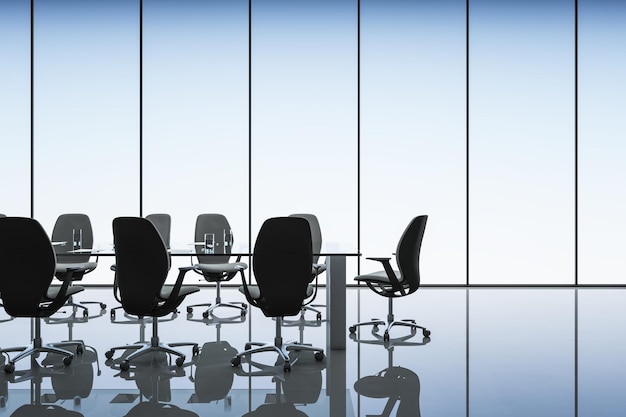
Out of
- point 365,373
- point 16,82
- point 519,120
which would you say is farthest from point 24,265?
point 519,120

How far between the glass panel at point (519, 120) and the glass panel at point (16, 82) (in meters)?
6.49

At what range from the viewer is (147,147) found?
8.20m

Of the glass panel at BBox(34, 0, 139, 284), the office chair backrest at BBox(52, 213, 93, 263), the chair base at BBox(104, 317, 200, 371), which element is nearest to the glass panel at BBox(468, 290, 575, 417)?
the chair base at BBox(104, 317, 200, 371)

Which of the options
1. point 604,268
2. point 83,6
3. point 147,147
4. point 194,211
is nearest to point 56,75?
point 83,6

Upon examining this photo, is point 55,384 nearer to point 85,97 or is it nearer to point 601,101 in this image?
point 85,97

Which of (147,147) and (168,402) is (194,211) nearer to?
(147,147)

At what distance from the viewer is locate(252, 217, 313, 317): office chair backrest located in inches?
157

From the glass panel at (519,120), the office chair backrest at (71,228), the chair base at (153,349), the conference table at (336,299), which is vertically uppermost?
the glass panel at (519,120)

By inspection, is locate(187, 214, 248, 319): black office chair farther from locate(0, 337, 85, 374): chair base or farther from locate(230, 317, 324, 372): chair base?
locate(0, 337, 85, 374): chair base

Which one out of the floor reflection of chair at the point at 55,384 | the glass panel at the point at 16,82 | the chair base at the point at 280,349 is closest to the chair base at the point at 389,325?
the chair base at the point at 280,349

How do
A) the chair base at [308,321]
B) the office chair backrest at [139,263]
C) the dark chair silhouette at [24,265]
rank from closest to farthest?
1. the dark chair silhouette at [24,265]
2. the office chair backrest at [139,263]
3. the chair base at [308,321]

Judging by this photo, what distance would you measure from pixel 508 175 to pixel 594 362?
18.9ft

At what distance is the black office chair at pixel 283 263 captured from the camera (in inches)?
157

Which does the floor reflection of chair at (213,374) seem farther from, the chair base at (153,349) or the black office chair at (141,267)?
the black office chair at (141,267)
